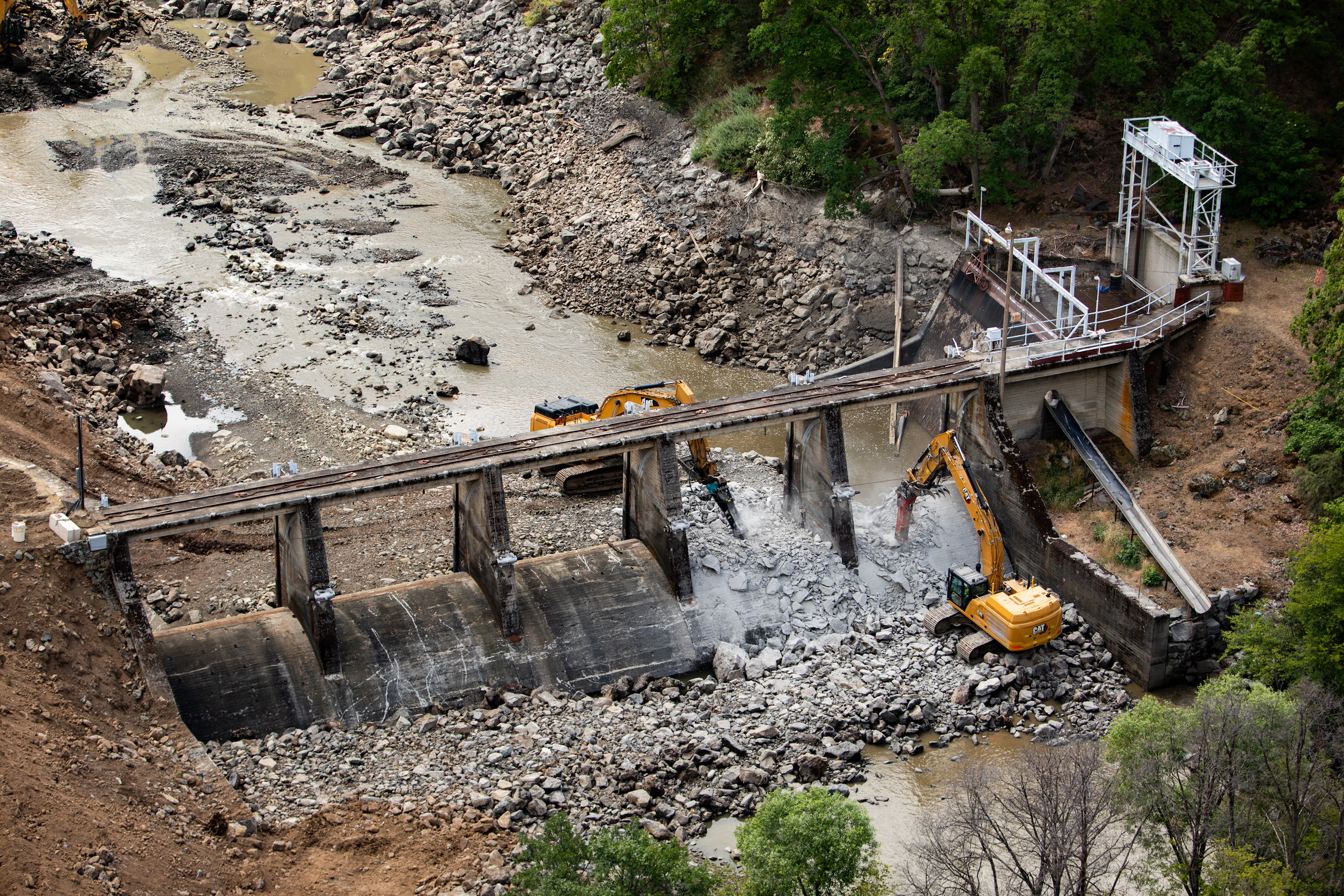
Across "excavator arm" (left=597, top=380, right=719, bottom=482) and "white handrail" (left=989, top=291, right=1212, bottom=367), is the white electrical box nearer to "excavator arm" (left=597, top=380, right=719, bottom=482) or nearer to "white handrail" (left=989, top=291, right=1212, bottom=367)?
"white handrail" (left=989, top=291, right=1212, bottom=367)

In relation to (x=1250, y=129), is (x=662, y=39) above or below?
above

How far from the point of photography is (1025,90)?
45500 millimetres

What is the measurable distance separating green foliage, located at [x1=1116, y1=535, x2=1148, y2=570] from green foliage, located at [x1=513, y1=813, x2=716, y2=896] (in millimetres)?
16803

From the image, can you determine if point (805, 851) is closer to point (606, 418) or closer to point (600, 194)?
point (606, 418)

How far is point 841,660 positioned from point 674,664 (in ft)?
14.0

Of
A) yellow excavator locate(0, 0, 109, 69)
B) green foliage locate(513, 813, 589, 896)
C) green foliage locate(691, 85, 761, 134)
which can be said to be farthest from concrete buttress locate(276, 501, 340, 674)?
yellow excavator locate(0, 0, 109, 69)

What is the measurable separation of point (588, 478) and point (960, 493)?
442 inches

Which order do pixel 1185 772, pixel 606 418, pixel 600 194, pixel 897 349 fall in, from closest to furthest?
1. pixel 1185 772
2. pixel 606 418
3. pixel 897 349
4. pixel 600 194

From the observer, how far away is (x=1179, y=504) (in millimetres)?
34250

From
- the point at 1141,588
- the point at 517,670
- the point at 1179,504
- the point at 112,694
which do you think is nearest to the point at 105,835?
the point at 112,694

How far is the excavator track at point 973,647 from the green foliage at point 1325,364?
10100mm

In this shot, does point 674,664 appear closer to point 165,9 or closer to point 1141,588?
point 1141,588

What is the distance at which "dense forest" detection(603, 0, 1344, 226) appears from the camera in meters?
42.3

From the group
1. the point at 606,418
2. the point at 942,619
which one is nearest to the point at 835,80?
the point at 606,418
